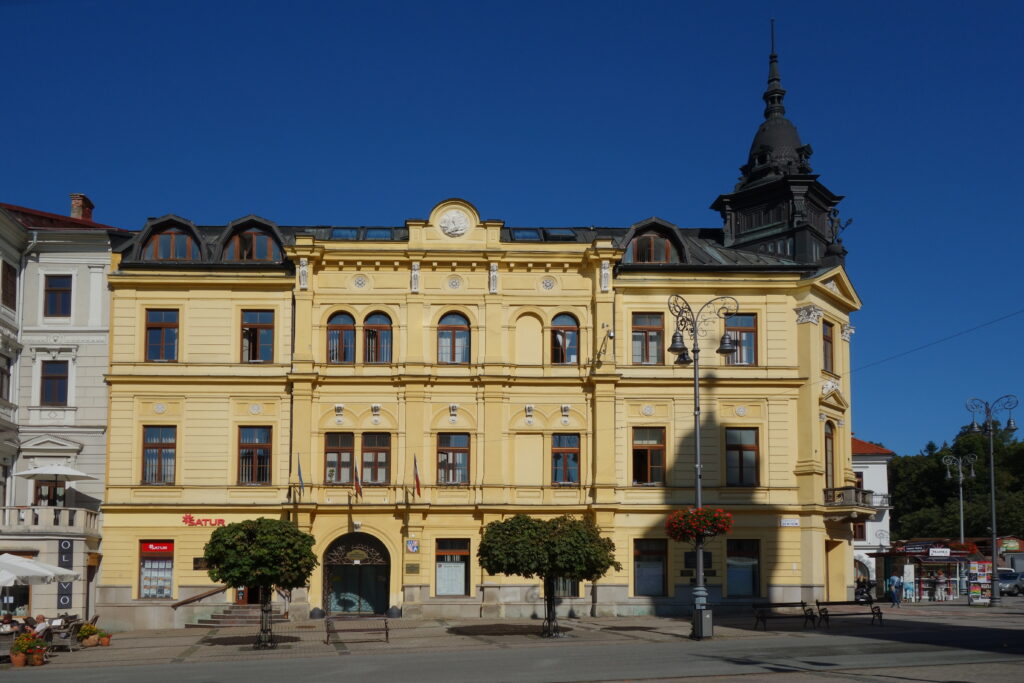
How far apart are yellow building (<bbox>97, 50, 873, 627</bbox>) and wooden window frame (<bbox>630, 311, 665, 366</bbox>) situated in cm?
7

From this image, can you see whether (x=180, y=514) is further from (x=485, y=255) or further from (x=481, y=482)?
(x=485, y=255)

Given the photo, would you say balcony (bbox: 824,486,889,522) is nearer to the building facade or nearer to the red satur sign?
the red satur sign

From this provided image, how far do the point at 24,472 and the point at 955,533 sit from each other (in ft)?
225

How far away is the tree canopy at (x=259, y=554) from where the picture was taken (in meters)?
31.2

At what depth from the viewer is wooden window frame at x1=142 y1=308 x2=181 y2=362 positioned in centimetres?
4244

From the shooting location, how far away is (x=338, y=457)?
139 ft

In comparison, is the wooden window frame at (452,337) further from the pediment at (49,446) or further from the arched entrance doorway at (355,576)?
the pediment at (49,446)

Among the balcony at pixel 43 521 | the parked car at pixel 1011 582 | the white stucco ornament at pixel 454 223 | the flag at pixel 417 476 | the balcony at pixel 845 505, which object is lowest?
the parked car at pixel 1011 582

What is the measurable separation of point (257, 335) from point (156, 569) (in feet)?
29.6

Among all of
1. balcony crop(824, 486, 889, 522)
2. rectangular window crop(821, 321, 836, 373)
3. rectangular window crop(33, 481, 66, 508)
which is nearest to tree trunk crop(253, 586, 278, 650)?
rectangular window crop(33, 481, 66, 508)

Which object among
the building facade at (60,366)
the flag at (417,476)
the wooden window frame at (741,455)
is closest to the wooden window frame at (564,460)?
the flag at (417,476)

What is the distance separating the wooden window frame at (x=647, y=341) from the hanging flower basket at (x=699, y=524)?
10.00 m

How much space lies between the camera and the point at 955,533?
3396 inches

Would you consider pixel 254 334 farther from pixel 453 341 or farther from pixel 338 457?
pixel 453 341
